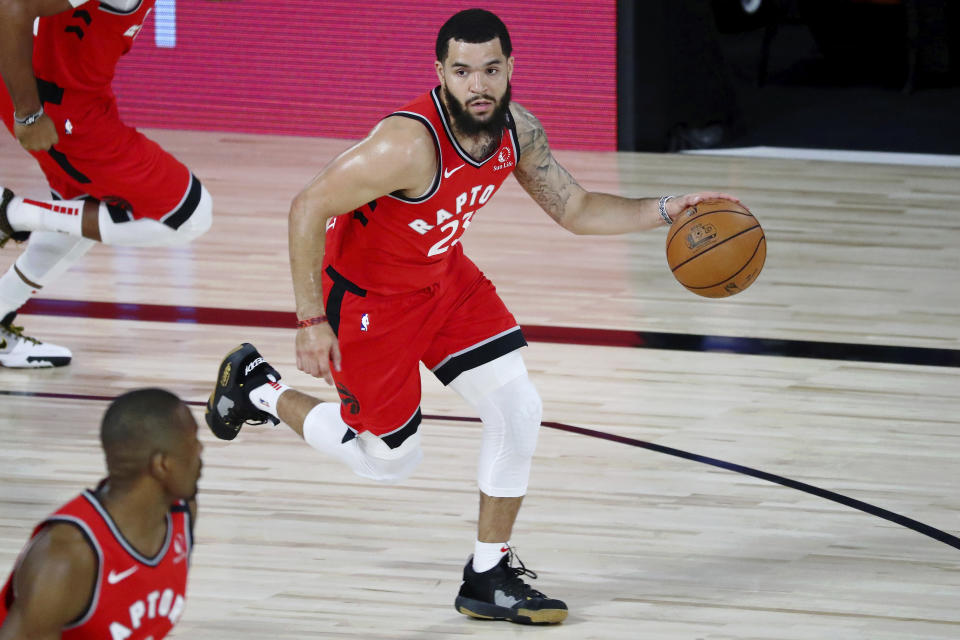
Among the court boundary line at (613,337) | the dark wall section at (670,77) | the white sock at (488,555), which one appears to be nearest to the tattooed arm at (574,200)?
the white sock at (488,555)

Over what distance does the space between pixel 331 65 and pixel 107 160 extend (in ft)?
18.2

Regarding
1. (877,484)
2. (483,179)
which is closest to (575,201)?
(483,179)

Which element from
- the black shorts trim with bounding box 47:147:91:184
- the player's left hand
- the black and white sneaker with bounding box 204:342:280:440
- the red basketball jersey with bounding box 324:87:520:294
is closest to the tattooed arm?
the player's left hand

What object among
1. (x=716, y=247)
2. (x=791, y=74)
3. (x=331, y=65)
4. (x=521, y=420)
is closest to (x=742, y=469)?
(x=716, y=247)

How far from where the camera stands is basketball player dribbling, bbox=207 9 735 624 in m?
3.20

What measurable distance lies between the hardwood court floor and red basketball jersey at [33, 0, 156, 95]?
1.09m

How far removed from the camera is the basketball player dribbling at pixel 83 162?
465 cm

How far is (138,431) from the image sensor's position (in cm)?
216

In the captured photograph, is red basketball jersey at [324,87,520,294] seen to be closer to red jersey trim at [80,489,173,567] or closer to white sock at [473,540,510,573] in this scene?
white sock at [473,540,510,573]

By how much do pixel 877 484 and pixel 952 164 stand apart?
5946 millimetres

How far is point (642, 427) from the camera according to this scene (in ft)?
15.6

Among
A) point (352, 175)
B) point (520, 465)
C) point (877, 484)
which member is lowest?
point (877, 484)

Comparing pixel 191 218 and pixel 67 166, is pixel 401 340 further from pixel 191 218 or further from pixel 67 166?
pixel 67 166

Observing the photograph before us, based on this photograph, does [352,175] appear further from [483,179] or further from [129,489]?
[129,489]
